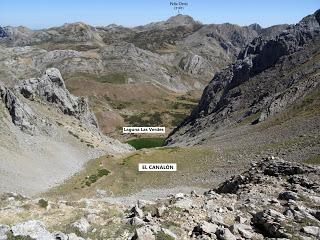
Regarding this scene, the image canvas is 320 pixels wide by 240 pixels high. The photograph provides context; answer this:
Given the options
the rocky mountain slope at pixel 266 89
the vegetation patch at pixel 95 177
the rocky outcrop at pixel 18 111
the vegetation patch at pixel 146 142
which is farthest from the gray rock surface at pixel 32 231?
the vegetation patch at pixel 146 142

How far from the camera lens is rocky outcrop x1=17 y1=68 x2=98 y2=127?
334 feet

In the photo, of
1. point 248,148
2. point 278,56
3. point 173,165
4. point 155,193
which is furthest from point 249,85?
point 155,193

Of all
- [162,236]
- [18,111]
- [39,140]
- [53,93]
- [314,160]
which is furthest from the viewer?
[53,93]

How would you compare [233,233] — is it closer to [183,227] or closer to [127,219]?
[183,227]

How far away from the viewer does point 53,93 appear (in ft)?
354

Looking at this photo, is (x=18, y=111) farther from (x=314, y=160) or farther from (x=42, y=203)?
(x=314, y=160)

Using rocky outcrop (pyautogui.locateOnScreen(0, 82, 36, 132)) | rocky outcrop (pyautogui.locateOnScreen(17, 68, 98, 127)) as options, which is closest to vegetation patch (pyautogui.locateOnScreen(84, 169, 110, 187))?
rocky outcrop (pyautogui.locateOnScreen(0, 82, 36, 132))

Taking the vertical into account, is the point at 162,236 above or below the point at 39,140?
above

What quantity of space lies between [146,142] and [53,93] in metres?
65.9

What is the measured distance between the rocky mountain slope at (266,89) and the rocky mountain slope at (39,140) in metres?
31.4

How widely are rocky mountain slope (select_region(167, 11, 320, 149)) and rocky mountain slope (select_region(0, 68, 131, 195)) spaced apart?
31407 mm

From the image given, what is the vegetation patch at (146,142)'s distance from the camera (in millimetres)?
161062

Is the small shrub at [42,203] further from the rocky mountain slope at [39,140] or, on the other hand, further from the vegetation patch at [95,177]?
the vegetation patch at [95,177]

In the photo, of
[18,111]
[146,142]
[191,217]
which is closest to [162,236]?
[191,217]
